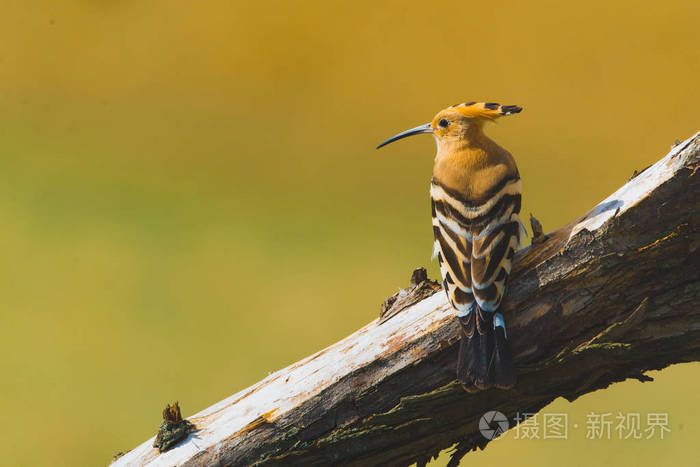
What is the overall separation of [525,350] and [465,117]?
73cm

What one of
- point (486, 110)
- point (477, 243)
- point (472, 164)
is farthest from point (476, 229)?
point (486, 110)

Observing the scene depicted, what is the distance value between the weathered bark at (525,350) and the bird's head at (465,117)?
0.48 meters

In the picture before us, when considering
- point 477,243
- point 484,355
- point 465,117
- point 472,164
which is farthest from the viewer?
point 465,117

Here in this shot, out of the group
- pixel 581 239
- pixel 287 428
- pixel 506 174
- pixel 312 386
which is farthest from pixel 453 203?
pixel 287 428

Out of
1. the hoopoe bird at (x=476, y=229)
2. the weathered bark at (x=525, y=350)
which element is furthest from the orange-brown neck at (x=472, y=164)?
the weathered bark at (x=525, y=350)

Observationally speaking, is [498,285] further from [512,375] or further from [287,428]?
[287,428]

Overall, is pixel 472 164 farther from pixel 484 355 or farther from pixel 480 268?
pixel 484 355

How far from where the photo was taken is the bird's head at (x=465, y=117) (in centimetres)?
183

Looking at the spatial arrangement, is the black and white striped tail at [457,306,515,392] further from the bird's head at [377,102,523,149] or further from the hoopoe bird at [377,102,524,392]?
the bird's head at [377,102,523,149]

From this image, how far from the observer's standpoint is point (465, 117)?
6.12ft

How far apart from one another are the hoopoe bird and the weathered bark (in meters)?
0.05

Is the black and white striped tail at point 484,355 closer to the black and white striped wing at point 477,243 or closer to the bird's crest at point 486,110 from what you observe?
the black and white striped wing at point 477,243

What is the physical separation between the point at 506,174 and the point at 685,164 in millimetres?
467

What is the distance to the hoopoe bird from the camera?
1380 millimetres
